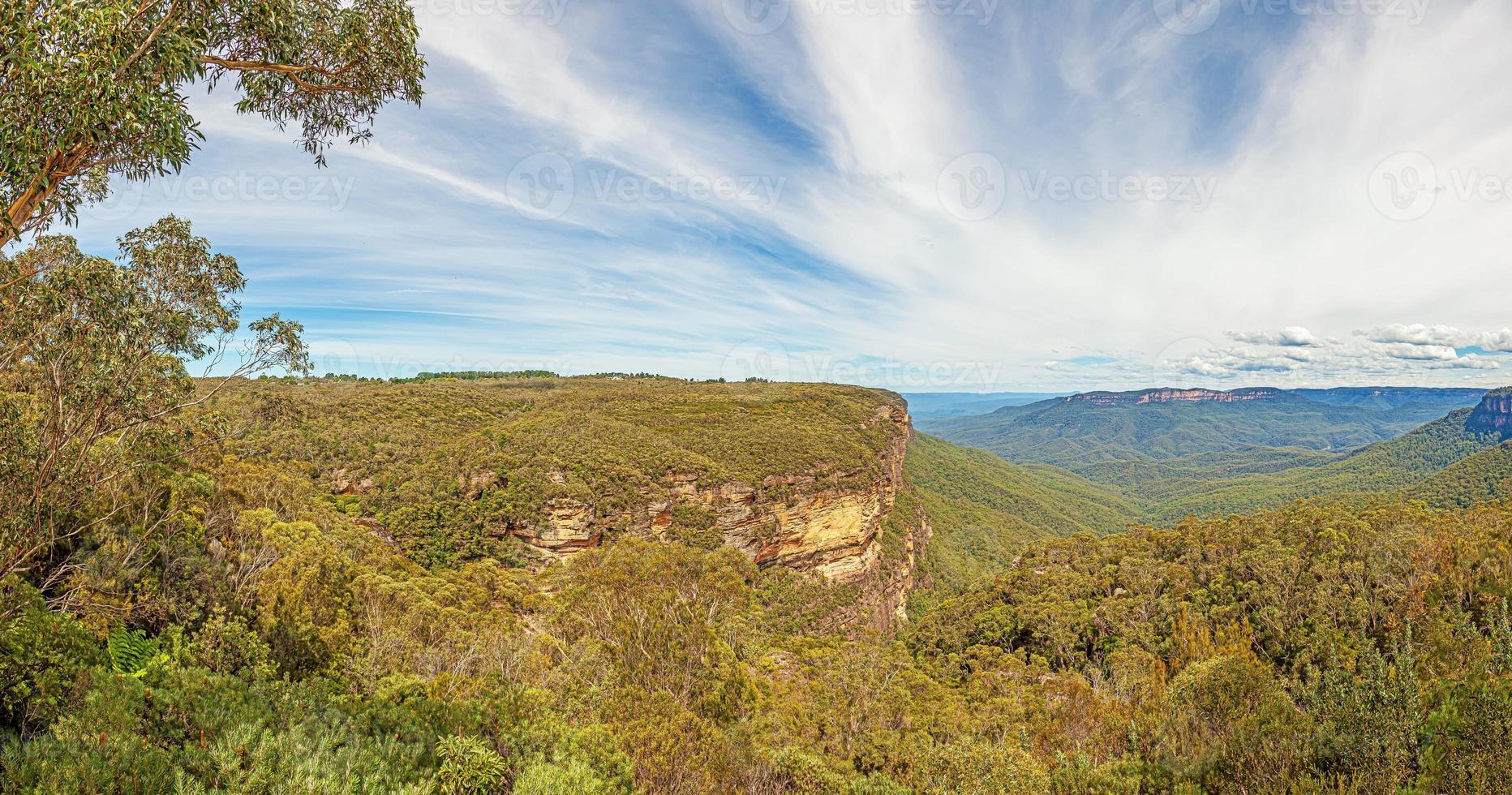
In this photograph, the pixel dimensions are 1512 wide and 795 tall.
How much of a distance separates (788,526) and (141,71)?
4402 centimetres

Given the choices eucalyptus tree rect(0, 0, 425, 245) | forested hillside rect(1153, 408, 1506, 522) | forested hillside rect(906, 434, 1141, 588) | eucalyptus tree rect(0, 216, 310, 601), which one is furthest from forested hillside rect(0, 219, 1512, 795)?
forested hillside rect(1153, 408, 1506, 522)

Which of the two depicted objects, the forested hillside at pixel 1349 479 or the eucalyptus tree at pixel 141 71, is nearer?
the eucalyptus tree at pixel 141 71

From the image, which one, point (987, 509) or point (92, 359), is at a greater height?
point (92, 359)

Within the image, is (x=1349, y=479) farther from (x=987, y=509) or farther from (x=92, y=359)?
(x=92, y=359)

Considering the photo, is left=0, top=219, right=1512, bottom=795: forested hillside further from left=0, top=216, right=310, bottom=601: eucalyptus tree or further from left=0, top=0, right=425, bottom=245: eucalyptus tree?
left=0, top=0, right=425, bottom=245: eucalyptus tree

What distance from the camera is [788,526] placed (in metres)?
45.8

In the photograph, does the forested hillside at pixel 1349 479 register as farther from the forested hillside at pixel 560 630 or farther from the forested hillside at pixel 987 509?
the forested hillside at pixel 560 630

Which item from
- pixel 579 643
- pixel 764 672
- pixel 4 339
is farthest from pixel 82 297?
pixel 764 672

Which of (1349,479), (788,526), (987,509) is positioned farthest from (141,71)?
(1349,479)

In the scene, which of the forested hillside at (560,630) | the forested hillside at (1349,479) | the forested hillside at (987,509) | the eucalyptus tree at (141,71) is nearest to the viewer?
the eucalyptus tree at (141,71)

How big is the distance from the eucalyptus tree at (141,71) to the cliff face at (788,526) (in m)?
31.9

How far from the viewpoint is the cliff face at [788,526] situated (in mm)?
36375

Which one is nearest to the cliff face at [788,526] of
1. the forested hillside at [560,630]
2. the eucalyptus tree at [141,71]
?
the forested hillside at [560,630]

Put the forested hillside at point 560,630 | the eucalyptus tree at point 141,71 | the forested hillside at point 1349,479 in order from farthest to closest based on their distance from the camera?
1. the forested hillside at point 1349,479
2. the forested hillside at point 560,630
3. the eucalyptus tree at point 141,71
